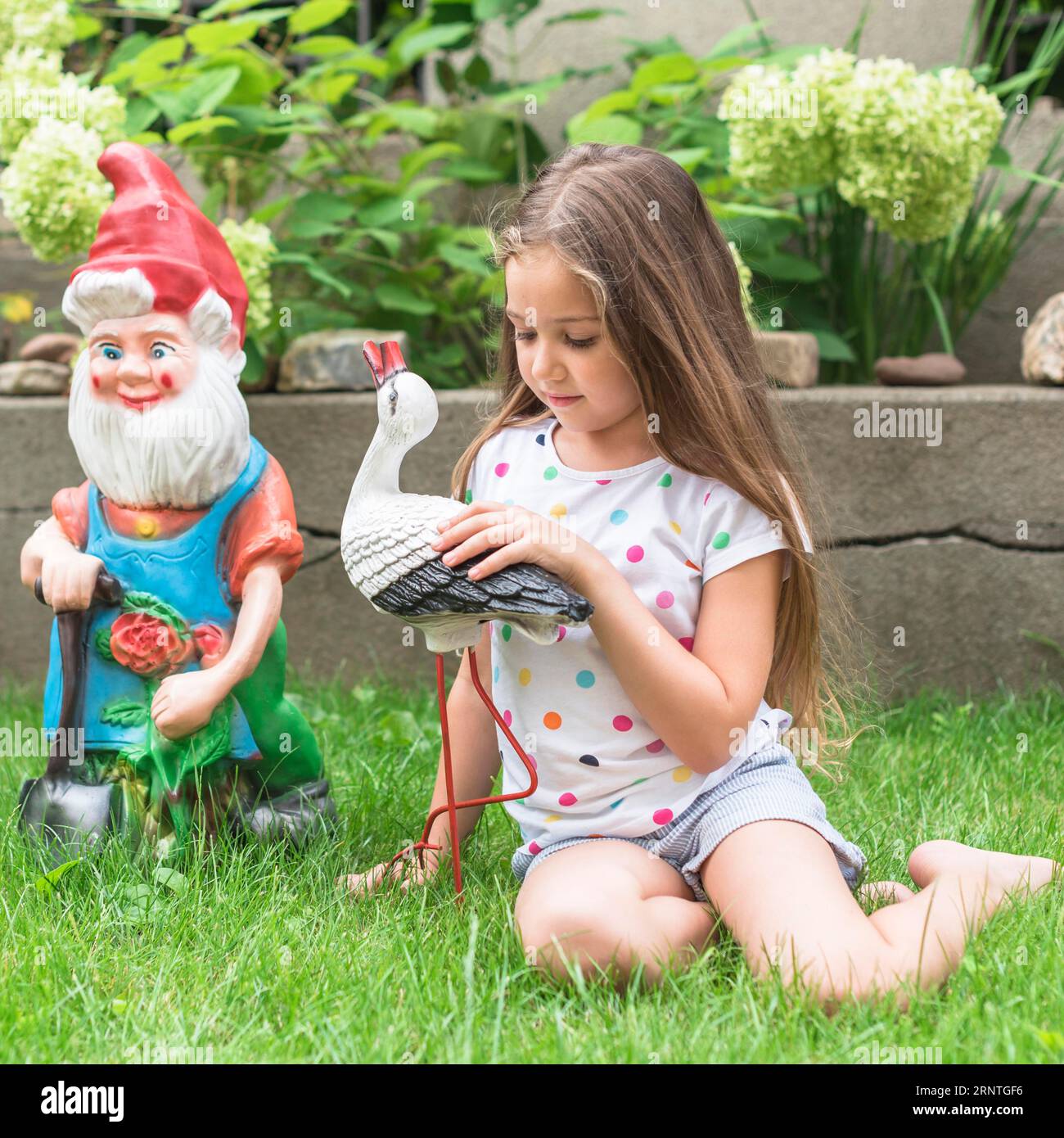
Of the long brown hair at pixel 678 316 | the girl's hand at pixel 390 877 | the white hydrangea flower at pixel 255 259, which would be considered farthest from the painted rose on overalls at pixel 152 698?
the white hydrangea flower at pixel 255 259

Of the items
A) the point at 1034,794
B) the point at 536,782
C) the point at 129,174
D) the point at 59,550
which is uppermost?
the point at 129,174

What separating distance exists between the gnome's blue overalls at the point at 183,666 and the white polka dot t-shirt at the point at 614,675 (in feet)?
1.42

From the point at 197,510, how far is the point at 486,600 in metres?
0.66

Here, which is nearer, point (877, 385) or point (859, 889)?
point (859, 889)

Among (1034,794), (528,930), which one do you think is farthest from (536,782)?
(1034,794)

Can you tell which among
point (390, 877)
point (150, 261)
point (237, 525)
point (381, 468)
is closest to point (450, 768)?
point (390, 877)

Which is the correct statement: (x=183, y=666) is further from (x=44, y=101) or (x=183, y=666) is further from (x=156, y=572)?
(x=44, y=101)

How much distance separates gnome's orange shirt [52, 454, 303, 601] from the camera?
214 cm

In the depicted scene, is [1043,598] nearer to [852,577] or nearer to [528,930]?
[852,577]

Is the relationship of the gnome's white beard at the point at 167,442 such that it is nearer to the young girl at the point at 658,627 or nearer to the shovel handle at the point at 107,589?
the shovel handle at the point at 107,589

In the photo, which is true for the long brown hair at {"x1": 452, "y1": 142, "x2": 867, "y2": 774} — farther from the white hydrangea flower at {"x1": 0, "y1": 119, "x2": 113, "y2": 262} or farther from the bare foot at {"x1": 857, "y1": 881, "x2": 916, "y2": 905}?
the white hydrangea flower at {"x1": 0, "y1": 119, "x2": 113, "y2": 262}

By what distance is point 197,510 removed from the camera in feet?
7.08

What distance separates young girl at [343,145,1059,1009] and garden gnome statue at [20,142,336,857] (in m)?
0.35
